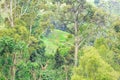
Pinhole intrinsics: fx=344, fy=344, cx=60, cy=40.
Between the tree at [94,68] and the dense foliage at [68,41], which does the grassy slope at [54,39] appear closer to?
the dense foliage at [68,41]

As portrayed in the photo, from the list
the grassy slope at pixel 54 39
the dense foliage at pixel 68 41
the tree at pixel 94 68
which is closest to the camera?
the tree at pixel 94 68

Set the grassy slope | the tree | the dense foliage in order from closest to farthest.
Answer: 1. the tree
2. the dense foliage
3. the grassy slope

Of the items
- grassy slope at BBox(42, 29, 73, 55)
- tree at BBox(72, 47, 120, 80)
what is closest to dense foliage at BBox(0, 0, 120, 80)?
tree at BBox(72, 47, 120, 80)

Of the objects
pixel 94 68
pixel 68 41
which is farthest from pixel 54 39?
pixel 94 68

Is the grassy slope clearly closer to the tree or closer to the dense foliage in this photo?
the dense foliage

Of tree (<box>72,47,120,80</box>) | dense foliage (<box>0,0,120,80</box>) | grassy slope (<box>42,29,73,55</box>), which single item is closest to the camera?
tree (<box>72,47,120,80</box>)

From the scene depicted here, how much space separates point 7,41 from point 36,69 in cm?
1032

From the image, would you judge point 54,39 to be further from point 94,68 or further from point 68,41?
point 94,68

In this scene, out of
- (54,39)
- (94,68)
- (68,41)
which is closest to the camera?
(94,68)

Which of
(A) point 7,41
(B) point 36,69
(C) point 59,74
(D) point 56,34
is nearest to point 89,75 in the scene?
(A) point 7,41

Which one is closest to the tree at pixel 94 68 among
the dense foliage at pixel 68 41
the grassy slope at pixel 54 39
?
the dense foliage at pixel 68 41

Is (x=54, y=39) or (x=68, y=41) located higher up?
(x=68, y=41)

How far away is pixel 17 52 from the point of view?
34.2 m

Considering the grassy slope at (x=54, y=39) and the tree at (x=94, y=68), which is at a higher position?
the tree at (x=94, y=68)
